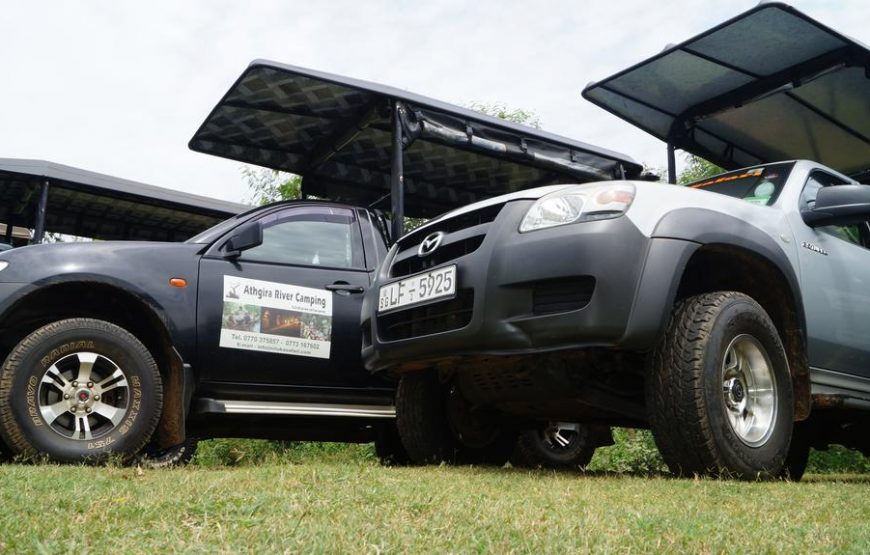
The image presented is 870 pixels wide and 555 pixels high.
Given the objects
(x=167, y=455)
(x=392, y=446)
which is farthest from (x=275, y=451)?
(x=392, y=446)

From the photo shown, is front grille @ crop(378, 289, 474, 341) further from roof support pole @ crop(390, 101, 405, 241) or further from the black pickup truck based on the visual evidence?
roof support pole @ crop(390, 101, 405, 241)

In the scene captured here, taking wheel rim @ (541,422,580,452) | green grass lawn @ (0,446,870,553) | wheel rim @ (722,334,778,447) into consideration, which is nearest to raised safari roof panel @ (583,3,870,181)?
wheel rim @ (722,334,778,447)

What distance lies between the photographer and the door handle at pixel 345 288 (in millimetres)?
5160

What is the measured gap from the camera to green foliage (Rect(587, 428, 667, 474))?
7833 millimetres

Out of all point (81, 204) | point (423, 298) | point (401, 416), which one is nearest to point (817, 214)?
point (423, 298)

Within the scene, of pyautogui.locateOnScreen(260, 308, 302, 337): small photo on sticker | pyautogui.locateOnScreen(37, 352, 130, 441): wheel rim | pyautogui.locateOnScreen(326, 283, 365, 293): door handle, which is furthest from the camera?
pyautogui.locateOnScreen(326, 283, 365, 293): door handle

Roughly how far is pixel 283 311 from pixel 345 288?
427 millimetres

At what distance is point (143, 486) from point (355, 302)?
2402 mm

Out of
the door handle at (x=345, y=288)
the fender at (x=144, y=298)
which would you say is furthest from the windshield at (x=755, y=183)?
the fender at (x=144, y=298)

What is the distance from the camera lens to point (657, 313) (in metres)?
3.48

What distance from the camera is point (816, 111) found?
6.62m

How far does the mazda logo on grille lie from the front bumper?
0.24 m

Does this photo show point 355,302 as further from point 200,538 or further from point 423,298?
point 200,538

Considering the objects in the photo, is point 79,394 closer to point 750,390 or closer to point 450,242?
point 450,242
